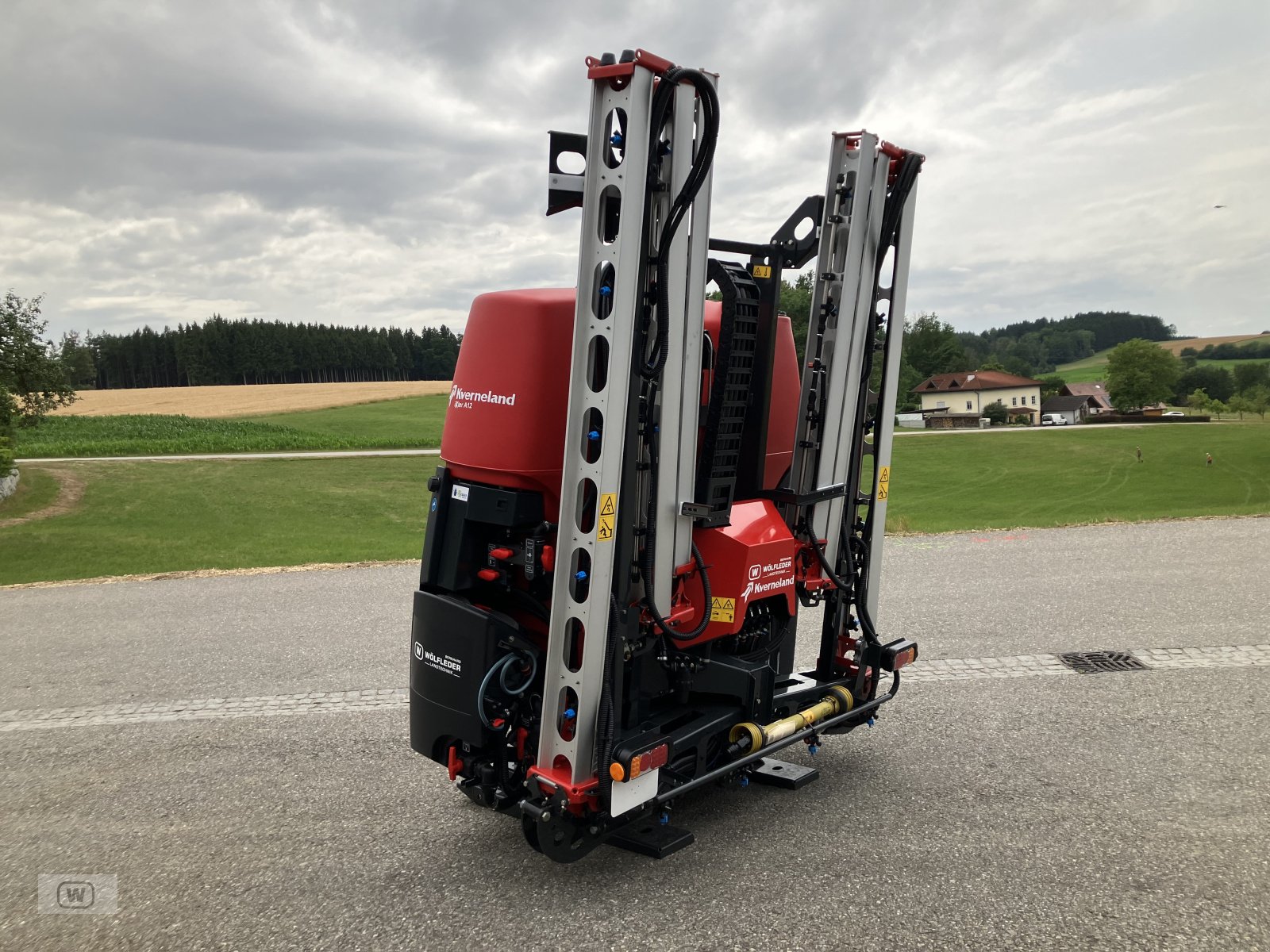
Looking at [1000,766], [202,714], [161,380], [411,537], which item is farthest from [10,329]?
[161,380]

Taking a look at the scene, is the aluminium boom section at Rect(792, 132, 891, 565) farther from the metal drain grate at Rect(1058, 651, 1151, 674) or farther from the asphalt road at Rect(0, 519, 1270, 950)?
the metal drain grate at Rect(1058, 651, 1151, 674)

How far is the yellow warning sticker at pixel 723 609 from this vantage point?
3.96 m

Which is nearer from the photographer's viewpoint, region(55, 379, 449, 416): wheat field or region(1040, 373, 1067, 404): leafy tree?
region(55, 379, 449, 416): wheat field

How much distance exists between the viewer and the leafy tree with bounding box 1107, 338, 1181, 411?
3401 inches

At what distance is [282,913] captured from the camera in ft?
11.9

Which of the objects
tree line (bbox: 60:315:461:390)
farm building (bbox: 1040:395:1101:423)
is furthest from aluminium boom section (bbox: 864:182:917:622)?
farm building (bbox: 1040:395:1101:423)

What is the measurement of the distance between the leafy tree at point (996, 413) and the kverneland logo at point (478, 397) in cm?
7350

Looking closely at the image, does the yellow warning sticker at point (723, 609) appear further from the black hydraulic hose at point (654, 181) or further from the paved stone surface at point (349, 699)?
the paved stone surface at point (349, 699)

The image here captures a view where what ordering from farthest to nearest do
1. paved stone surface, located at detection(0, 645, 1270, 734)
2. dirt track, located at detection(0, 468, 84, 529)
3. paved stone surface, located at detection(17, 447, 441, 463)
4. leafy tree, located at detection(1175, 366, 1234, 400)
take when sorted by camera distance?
1. leafy tree, located at detection(1175, 366, 1234, 400)
2. paved stone surface, located at detection(17, 447, 441, 463)
3. dirt track, located at detection(0, 468, 84, 529)
4. paved stone surface, located at detection(0, 645, 1270, 734)

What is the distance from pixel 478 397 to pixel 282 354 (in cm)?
8889

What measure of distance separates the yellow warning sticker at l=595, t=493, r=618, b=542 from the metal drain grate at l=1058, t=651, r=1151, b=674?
179 inches

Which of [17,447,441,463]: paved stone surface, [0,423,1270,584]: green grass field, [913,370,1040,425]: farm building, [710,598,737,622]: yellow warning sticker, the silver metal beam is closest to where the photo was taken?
the silver metal beam

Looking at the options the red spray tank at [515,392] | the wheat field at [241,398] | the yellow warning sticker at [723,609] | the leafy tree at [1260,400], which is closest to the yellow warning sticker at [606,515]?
the red spray tank at [515,392]

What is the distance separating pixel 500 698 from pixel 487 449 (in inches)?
42.0
